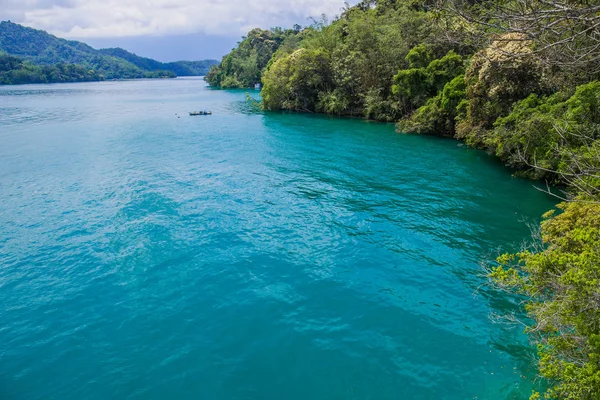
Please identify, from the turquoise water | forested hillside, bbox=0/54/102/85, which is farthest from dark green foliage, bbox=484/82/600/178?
forested hillside, bbox=0/54/102/85

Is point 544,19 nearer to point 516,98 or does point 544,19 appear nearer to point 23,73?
point 516,98

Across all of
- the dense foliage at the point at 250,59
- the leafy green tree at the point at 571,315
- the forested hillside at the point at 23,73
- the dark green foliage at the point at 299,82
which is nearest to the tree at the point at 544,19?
the leafy green tree at the point at 571,315

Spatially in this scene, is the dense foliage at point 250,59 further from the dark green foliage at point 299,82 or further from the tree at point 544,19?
the tree at point 544,19

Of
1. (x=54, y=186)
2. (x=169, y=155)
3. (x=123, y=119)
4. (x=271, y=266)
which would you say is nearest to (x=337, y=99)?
(x=169, y=155)

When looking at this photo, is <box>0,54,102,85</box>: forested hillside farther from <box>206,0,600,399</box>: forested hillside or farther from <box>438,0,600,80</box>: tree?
<box>438,0,600,80</box>: tree

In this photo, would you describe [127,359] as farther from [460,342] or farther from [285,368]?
[460,342]

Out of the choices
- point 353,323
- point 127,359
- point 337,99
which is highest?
point 337,99

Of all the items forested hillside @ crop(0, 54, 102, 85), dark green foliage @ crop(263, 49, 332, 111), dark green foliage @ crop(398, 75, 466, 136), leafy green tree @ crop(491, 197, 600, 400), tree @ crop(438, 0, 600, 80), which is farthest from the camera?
forested hillside @ crop(0, 54, 102, 85)
